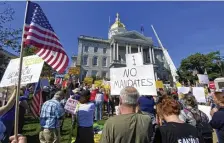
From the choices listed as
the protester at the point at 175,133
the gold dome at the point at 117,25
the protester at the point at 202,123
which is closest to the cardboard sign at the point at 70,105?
the protester at the point at 202,123

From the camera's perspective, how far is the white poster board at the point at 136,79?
5359mm

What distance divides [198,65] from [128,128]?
57459 mm

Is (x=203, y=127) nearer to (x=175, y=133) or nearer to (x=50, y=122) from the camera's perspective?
(x=175, y=133)

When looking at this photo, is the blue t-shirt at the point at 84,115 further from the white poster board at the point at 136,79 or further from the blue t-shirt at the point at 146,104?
the blue t-shirt at the point at 146,104

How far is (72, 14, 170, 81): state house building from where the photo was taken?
63500 mm

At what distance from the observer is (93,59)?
6531 cm

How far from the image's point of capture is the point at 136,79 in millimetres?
5570

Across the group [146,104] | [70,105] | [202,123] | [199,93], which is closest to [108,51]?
[199,93]

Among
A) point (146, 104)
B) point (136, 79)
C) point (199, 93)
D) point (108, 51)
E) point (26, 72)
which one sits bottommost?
point (146, 104)

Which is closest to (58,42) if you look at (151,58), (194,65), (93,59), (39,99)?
(39,99)

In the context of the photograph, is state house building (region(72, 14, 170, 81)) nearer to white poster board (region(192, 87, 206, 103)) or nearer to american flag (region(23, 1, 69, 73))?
white poster board (region(192, 87, 206, 103))

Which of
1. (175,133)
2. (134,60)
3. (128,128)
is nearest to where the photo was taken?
(175,133)

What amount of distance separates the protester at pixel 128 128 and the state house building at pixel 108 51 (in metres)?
59.5

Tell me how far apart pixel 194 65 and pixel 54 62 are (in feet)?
185
